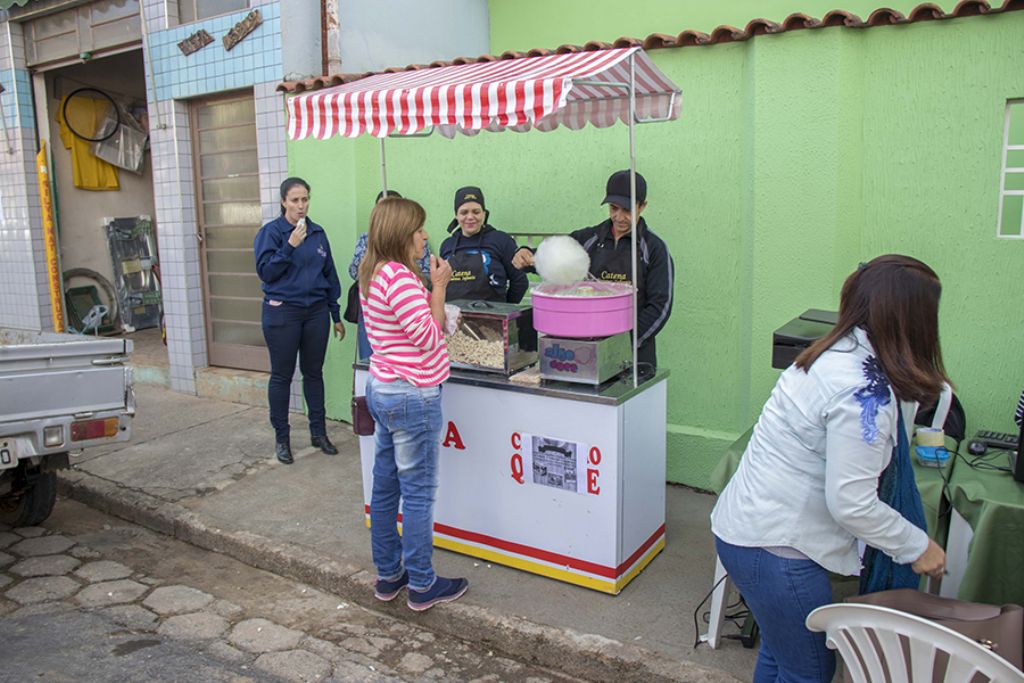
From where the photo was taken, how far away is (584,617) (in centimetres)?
371

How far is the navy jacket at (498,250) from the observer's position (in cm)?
521

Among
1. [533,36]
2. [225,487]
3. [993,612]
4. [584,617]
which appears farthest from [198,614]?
[533,36]

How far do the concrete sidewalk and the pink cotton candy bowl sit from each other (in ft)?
4.15

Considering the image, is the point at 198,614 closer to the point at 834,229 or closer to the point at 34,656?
the point at 34,656

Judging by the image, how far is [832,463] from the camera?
2.15m

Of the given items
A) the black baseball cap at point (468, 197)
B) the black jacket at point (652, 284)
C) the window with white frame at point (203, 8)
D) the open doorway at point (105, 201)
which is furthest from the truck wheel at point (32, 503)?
the window with white frame at point (203, 8)

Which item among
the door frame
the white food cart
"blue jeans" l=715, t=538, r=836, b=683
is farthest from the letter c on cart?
the door frame

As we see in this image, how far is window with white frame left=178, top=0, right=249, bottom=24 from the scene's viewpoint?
6.89m

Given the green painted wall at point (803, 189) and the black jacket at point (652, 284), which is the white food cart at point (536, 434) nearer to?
the black jacket at point (652, 284)

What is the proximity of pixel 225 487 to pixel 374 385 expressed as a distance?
2360mm

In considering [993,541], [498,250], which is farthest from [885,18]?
[993,541]

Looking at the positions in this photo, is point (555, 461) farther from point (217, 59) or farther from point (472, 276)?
point (217, 59)

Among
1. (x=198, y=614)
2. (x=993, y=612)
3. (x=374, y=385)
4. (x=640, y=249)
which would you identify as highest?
(x=640, y=249)

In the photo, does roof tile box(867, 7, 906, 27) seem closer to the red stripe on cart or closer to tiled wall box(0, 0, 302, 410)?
the red stripe on cart
